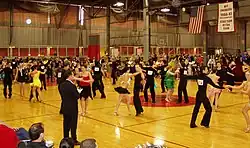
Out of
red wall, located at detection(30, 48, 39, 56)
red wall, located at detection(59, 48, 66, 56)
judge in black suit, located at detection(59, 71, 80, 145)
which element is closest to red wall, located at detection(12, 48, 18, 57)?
red wall, located at detection(30, 48, 39, 56)

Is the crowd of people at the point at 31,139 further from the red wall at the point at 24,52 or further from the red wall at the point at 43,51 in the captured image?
the red wall at the point at 43,51

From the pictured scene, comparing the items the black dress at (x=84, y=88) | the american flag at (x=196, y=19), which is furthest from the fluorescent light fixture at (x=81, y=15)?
the black dress at (x=84, y=88)

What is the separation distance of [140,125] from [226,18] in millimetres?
7134

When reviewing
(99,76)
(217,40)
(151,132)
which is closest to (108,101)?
(99,76)

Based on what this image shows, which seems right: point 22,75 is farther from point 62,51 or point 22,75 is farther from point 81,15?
point 81,15

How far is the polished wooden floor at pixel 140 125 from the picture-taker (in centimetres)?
736

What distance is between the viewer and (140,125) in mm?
8984

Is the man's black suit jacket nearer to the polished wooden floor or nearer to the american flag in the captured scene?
the polished wooden floor

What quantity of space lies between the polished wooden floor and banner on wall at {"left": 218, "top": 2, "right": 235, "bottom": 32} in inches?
123

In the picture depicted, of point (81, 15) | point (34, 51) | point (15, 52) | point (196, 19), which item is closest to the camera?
point (196, 19)

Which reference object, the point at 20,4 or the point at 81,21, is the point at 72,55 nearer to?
the point at 81,21

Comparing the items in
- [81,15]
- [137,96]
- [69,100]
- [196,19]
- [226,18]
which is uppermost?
[81,15]

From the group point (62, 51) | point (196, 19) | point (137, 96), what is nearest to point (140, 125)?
point (137, 96)

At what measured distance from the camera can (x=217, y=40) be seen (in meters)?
39.3
